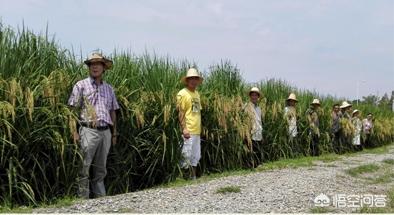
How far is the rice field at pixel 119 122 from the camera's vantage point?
5.67 metres

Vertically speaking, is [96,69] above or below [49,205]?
above

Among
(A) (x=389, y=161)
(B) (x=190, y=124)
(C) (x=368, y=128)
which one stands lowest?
(A) (x=389, y=161)

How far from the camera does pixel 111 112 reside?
21.4 feet

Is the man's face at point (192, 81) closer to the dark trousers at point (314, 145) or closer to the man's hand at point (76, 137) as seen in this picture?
the man's hand at point (76, 137)

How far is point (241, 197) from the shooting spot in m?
5.95

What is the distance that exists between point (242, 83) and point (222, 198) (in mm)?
5351

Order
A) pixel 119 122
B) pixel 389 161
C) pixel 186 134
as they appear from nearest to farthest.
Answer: pixel 119 122 → pixel 186 134 → pixel 389 161

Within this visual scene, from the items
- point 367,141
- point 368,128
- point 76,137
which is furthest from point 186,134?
point 367,141

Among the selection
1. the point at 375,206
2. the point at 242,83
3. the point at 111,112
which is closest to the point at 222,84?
the point at 242,83

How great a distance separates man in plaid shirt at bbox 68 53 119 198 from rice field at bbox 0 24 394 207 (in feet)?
0.42

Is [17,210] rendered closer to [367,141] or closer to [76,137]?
[76,137]

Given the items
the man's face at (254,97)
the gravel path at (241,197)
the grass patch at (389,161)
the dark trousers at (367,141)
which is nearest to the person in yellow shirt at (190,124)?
the gravel path at (241,197)

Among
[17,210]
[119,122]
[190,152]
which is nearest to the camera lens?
[17,210]

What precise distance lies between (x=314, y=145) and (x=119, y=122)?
7.79 meters
